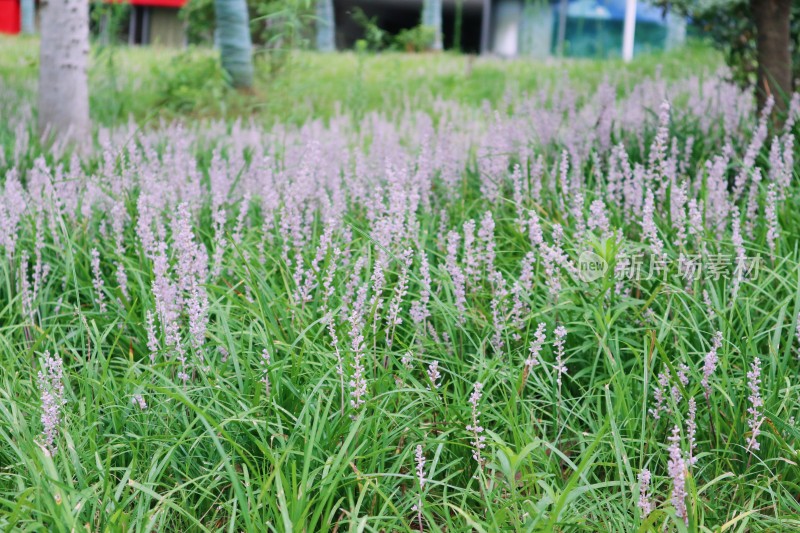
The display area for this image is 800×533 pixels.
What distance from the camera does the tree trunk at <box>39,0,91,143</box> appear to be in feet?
23.8

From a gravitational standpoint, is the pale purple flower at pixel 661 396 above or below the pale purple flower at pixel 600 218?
below

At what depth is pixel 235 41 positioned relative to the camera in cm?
1085

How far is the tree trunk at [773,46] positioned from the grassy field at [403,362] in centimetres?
103

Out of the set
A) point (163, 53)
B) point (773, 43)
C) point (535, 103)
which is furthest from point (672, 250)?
point (163, 53)

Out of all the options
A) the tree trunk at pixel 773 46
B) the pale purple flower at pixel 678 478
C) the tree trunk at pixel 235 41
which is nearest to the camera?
the pale purple flower at pixel 678 478

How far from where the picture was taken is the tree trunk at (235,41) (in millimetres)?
10781

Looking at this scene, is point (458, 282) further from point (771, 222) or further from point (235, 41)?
point (235, 41)

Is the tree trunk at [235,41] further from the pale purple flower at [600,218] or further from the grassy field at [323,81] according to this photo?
the pale purple flower at [600,218]

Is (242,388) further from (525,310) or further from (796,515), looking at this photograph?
(796,515)

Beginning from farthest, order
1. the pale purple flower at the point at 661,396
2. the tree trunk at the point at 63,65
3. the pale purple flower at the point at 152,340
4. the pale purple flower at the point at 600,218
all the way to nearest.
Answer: the tree trunk at the point at 63,65 → the pale purple flower at the point at 600,218 → the pale purple flower at the point at 152,340 → the pale purple flower at the point at 661,396

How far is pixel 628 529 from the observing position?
2.39 meters

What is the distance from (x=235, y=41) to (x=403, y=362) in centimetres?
874

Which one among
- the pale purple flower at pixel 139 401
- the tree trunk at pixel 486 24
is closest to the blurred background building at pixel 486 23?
the tree trunk at pixel 486 24

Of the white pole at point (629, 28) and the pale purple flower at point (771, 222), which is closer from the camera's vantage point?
the pale purple flower at point (771, 222)
